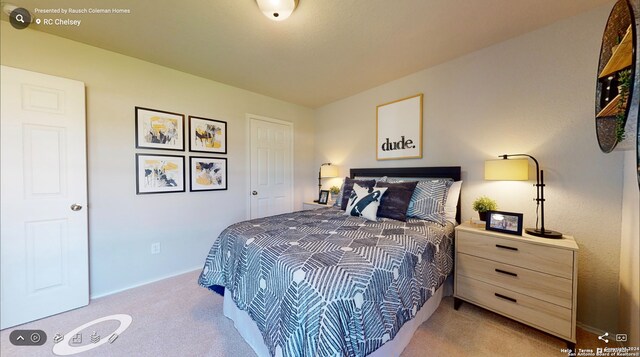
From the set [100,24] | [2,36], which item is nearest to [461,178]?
[100,24]

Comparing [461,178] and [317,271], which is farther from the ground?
[461,178]

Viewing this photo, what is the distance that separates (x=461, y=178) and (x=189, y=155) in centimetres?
327

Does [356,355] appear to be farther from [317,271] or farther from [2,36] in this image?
[2,36]

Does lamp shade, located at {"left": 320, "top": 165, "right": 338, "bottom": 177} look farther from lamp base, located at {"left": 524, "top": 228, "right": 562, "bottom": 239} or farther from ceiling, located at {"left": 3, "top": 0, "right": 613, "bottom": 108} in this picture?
lamp base, located at {"left": 524, "top": 228, "right": 562, "bottom": 239}

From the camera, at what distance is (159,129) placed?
251 centimetres

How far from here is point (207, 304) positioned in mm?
2051

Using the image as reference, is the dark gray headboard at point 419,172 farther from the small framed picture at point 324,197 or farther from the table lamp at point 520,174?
the small framed picture at point 324,197

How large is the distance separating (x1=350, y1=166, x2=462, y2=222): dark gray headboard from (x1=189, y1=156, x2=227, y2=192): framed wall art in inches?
A: 77.9

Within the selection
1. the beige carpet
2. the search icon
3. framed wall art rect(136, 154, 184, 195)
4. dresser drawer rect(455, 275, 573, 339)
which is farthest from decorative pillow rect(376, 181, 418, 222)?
the search icon

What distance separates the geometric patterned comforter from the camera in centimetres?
99

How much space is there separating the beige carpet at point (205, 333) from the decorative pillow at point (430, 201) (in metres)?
0.83

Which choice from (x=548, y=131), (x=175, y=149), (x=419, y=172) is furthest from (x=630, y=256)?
(x=175, y=149)

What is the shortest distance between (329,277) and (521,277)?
1.60m

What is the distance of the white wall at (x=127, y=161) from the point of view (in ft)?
6.61
